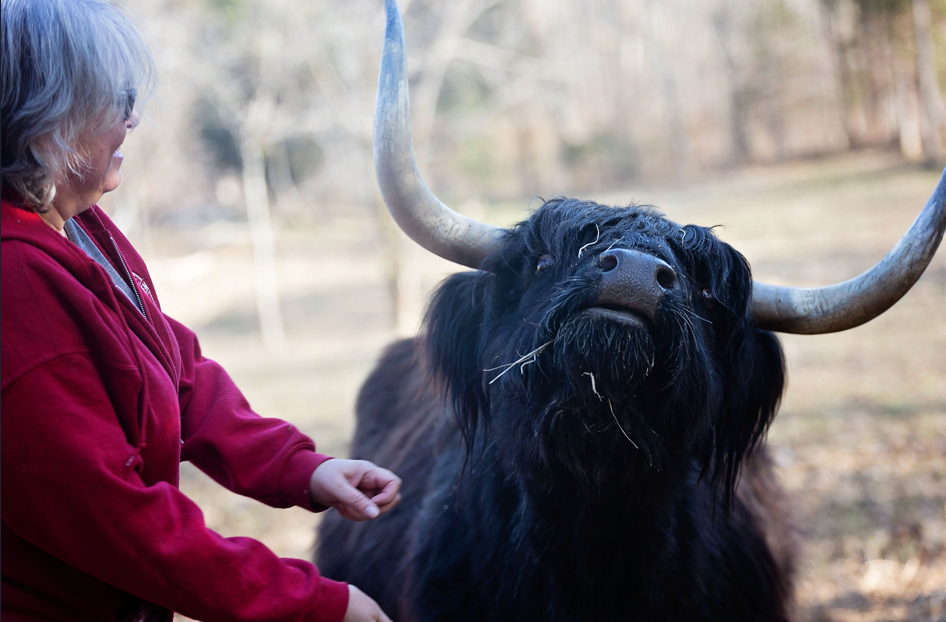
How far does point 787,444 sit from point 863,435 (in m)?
0.60

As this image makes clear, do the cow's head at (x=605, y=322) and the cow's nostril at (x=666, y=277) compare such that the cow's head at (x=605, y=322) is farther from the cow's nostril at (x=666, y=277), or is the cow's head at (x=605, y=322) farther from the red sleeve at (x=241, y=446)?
the red sleeve at (x=241, y=446)

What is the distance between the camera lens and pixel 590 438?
75.7 inches

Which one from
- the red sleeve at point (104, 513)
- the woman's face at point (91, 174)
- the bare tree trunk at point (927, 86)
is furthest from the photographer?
the bare tree trunk at point (927, 86)

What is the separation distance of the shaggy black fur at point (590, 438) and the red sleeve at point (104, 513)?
0.87 m

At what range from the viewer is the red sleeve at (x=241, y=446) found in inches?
69.6

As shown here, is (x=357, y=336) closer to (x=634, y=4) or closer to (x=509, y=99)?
(x=509, y=99)

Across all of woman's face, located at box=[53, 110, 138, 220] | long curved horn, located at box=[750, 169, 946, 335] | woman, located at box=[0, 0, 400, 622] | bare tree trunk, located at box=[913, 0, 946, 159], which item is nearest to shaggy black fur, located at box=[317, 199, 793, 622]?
long curved horn, located at box=[750, 169, 946, 335]

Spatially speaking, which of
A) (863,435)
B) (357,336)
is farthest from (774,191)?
(863,435)

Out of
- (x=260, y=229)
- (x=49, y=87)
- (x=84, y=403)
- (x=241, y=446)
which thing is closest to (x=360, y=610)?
(x=241, y=446)

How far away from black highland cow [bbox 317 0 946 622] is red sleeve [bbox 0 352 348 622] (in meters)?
0.88

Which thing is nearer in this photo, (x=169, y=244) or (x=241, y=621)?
(x=241, y=621)

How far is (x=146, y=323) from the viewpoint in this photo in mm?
1517

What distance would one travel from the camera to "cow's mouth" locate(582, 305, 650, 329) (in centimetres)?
171

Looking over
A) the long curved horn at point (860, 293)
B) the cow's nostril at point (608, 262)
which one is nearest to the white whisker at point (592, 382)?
the cow's nostril at point (608, 262)
